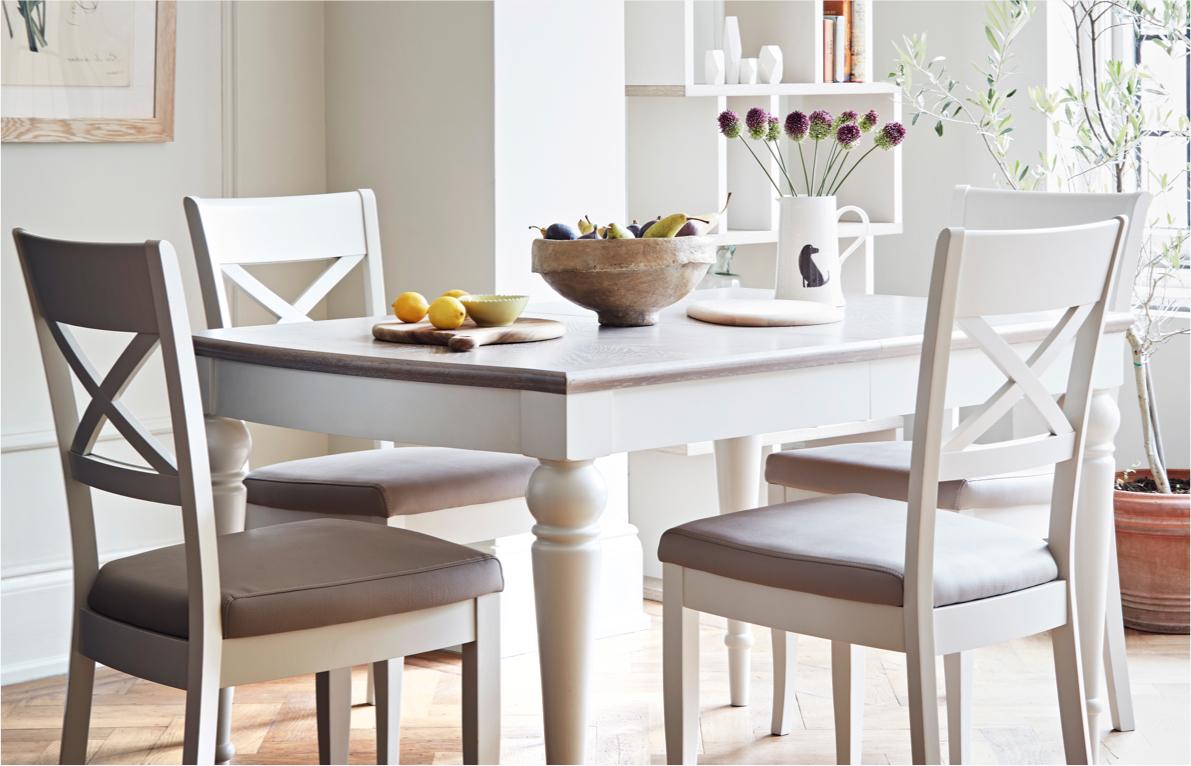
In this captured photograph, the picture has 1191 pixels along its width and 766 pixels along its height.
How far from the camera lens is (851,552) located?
6.77 feet

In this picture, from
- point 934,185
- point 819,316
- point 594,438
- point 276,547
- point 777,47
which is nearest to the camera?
point 594,438

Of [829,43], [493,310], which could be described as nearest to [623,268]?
[493,310]

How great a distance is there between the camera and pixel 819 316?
247cm

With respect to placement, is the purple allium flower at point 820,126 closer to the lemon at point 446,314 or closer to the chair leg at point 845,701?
the lemon at point 446,314

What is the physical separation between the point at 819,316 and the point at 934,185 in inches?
99.1

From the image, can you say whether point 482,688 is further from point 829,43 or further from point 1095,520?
point 829,43

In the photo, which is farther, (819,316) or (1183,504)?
(1183,504)

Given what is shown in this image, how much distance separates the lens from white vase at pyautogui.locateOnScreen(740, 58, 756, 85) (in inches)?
155

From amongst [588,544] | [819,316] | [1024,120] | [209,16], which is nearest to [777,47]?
[1024,120]

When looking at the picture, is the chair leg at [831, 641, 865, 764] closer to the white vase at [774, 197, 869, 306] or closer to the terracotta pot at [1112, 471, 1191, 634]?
the white vase at [774, 197, 869, 306]

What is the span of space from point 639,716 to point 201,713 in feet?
4.24

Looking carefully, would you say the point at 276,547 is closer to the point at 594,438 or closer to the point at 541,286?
the point at 594,438

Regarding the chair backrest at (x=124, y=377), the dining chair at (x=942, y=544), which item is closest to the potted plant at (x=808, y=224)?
the dining chair at (x=942, y=544)

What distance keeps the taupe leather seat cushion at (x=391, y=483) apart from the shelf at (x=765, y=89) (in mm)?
1302
